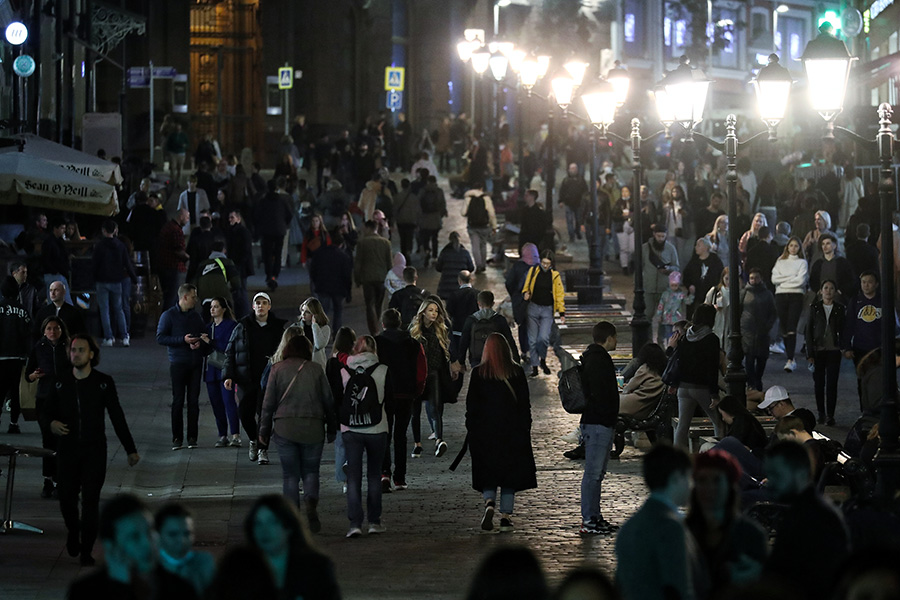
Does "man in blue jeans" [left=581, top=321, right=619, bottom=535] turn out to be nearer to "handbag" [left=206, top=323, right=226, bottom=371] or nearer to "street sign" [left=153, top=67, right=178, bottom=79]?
"handbag" [left=206, top=323, right=226, bottom=371]

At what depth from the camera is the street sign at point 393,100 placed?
55.0m

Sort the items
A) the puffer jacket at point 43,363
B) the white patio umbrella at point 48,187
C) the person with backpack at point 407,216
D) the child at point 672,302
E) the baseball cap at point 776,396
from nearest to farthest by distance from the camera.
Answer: the puffer jacket at point 43,363, the baseball cap at point 776,396, the child at point 672,302, the white patio umbrella at point 48,187, the person with backpack at point 407,216

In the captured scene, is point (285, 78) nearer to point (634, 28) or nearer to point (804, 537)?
point (634, 28)

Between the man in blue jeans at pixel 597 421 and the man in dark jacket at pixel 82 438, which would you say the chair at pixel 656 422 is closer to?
the man in blue jeans at pixel 597 421

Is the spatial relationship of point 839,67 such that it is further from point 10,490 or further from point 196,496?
point 10,490

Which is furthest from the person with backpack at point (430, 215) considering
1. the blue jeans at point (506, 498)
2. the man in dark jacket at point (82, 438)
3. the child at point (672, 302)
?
the man in dark jacket at point (82, 438)

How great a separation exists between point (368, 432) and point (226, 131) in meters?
41.8

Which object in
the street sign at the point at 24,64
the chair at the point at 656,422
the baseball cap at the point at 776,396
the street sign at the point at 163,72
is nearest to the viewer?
the baseball cap at the point at 776,396

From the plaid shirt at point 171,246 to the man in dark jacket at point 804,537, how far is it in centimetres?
1809

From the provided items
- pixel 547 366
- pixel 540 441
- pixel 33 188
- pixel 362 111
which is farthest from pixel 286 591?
pixel 362 111

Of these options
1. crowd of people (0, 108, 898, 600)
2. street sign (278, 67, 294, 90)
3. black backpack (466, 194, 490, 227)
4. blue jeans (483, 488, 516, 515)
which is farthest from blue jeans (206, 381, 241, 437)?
street sign (278, 67, 294, 90)

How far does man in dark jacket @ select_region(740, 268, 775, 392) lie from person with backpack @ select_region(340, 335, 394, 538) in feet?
24.9

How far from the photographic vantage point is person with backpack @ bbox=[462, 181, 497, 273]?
3016 centimetres

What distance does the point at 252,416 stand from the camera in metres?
15.9
